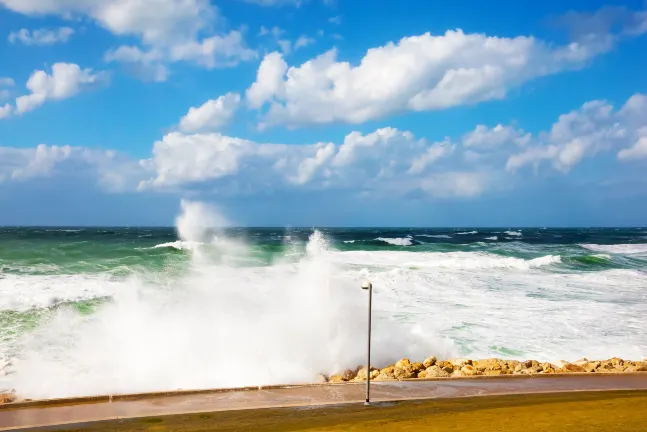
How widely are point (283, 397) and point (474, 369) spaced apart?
5507 mm

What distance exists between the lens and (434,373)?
14344 mm

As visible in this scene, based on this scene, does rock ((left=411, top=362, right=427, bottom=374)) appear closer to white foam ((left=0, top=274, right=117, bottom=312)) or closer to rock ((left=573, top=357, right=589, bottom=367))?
rock ((left=573, top=357, right=589, bottom=367))

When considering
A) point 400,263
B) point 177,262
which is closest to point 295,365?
point 177,262

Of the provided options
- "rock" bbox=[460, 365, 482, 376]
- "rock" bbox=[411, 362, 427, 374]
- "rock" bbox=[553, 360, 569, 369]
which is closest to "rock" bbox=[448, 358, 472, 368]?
"rock" bbox=[460, 365, 482, 376]

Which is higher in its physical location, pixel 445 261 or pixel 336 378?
pixel 445 261

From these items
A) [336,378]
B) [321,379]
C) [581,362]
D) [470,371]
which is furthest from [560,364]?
[321,379]

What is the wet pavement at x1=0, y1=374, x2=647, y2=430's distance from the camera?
36.3 ft

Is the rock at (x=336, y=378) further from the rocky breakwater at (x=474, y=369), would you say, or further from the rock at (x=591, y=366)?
the rock at (x=591, y=366)

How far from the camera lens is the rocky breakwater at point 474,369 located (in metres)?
14.2

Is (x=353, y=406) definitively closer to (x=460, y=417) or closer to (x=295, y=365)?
(x=460, y=417)

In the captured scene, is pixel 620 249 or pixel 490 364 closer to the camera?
pixel 490 364

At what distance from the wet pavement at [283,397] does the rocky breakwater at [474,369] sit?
684mm

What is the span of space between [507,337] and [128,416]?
1374 centimetres

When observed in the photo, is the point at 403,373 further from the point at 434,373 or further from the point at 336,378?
the point at 336,378
